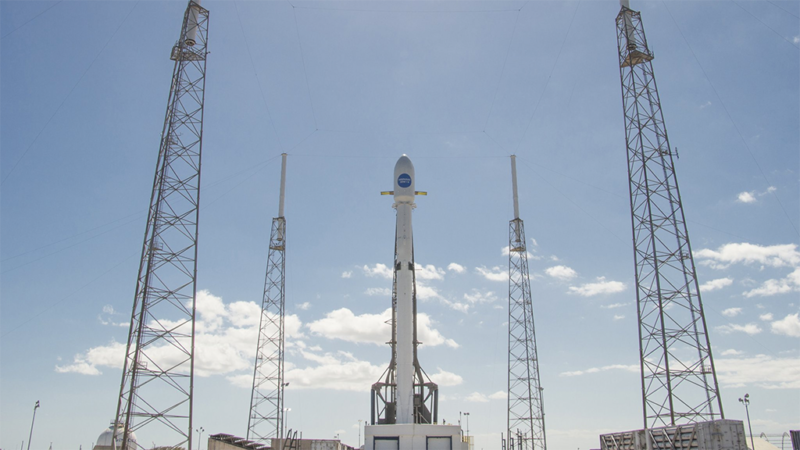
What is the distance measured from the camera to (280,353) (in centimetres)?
4528

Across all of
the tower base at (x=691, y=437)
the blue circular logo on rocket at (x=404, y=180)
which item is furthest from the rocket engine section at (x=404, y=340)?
the tower base at (x=691, y=437)

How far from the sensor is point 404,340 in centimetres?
3606

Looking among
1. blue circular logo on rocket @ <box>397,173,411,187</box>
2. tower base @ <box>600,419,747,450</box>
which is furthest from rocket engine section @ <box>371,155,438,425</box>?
tower base @ <box>600,419,747,450</box>

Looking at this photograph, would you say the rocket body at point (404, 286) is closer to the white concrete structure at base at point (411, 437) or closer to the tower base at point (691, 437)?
the white concrete structure at base at point (411, 437)

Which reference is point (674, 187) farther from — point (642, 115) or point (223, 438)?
point (223, 438)

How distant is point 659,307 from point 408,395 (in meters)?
15.2

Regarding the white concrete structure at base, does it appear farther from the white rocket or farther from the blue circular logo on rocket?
the blue circular logo on rocket

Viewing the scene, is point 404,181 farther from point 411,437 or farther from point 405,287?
point 411,437

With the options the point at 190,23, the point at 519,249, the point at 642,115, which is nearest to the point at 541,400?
the point at 519,249

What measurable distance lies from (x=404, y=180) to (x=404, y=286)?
290 inches

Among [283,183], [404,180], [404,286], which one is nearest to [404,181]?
[404,180]

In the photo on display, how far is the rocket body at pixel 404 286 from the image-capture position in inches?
1391

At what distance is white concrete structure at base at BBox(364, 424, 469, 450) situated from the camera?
32938 millimetres

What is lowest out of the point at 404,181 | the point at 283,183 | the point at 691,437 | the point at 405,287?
the point at 691,437
